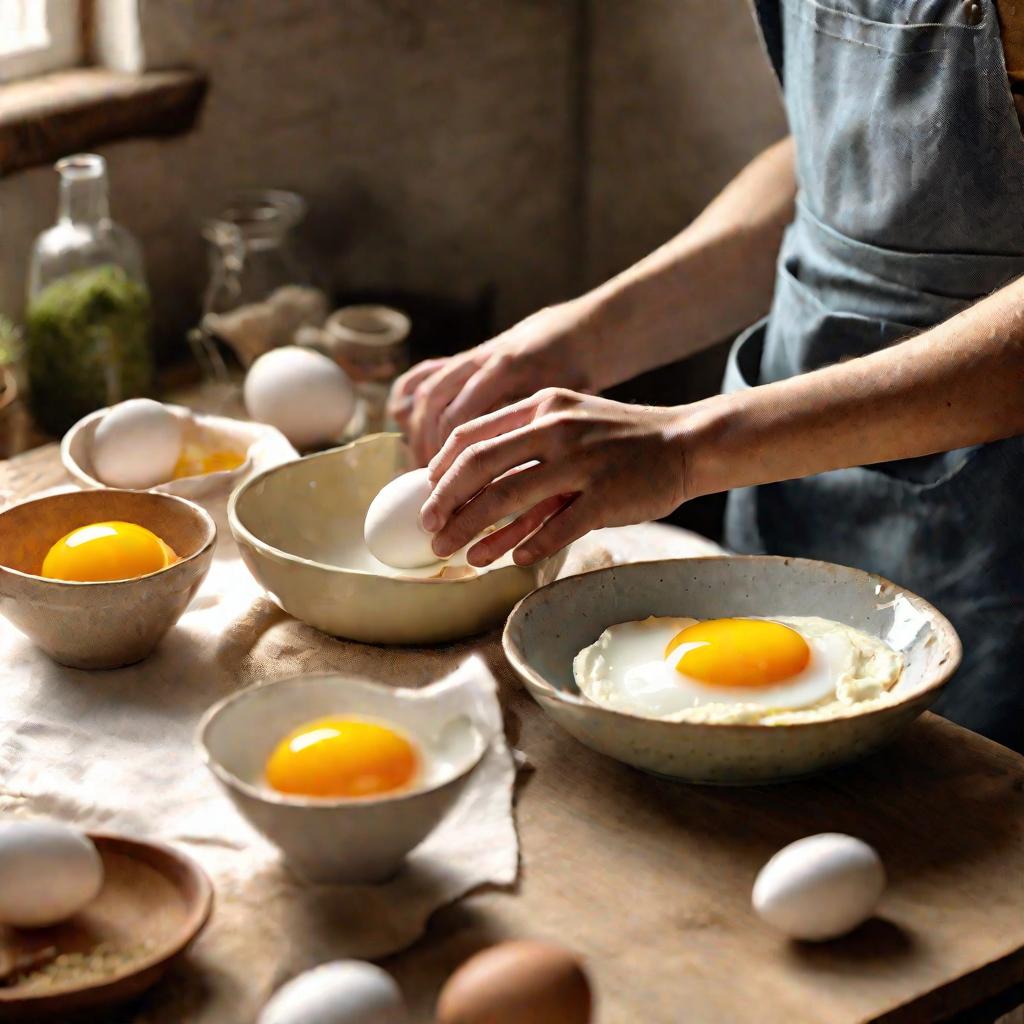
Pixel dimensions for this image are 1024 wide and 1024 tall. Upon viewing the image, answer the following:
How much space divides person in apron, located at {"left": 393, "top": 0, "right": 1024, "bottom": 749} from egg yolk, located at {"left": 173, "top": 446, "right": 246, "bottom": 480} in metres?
0.20

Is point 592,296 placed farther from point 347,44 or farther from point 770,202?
point 347,44

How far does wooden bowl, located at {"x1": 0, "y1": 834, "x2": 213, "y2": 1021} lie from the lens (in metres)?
0.86

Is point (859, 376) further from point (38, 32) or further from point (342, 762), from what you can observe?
point (38, 32)

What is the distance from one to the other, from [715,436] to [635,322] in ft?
1.58

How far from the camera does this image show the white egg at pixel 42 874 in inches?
35.8

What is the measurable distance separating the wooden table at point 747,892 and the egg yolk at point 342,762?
10 centimetres

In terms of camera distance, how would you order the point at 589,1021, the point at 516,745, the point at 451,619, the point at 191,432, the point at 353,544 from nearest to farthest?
the point at 589,1021 < the point at 516,745 < the point at 451,619 < the point at 353,544 < the point at 191,432

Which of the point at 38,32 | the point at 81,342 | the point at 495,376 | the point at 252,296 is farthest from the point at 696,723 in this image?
the point at 38,32

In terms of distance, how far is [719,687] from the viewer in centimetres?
113

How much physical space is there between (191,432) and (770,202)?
742 mm

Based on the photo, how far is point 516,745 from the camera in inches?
46.0

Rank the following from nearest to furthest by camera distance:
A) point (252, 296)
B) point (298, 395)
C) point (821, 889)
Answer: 1. point (821, 889)
2. point (298, 395)
3. point (252, 296)

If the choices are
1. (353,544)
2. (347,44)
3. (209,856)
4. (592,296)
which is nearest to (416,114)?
(347,44)

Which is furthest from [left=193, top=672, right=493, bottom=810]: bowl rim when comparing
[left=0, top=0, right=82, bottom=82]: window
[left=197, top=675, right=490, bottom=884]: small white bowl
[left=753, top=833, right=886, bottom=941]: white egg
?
[left=0, top=0, right=82, bottom=82]: window
